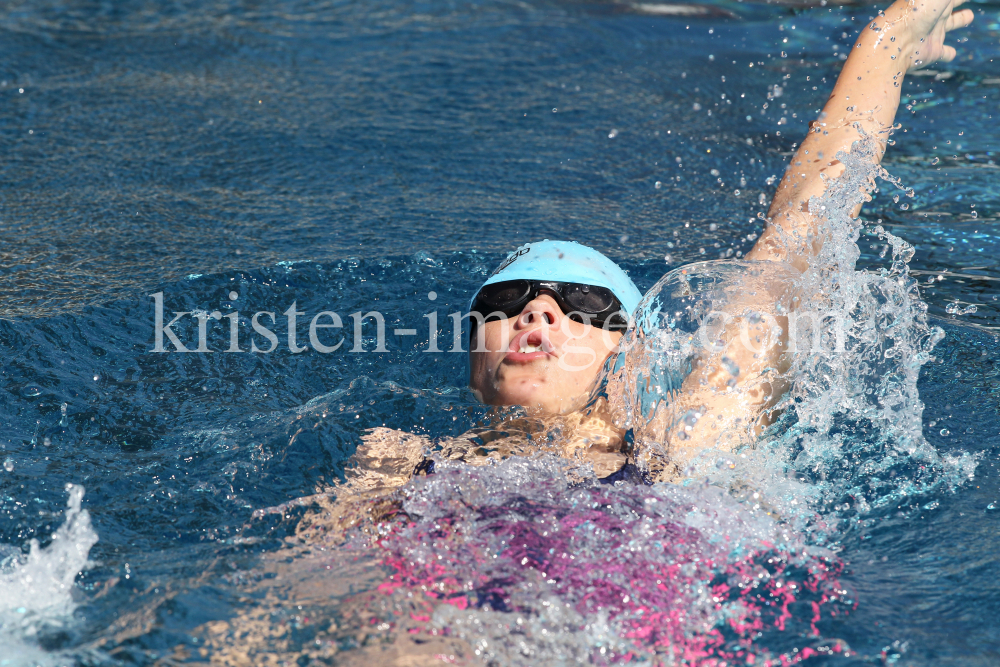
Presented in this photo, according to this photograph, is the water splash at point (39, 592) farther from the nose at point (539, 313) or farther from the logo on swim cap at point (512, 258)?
the logo on swim cap at point (512, 258)

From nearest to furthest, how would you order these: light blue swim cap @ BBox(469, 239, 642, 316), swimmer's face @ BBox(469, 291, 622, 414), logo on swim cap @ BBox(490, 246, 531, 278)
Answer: swimmer's face @ BBox(469, 291, 622, 414), light blue swim cap @ BBox(469, 239, 642, 316), logo on swim cap @ BBox(490, 246, 531, 278)

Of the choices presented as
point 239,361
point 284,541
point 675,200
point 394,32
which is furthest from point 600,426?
point 394,32

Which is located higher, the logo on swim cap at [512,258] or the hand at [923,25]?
the hand at [923,25]

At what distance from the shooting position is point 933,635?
216 cm

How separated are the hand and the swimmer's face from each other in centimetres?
145

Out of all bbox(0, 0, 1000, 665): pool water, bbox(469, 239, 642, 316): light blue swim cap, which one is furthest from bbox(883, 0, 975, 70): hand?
bbox(469, 239, 642, 316): light blue swim cap

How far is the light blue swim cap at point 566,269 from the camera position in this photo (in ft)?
10.1

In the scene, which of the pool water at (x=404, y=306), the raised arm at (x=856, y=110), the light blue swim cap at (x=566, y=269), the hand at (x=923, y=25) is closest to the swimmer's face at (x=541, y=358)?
the light blue swim cap at (x=566, y=269)

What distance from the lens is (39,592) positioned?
7.23ft

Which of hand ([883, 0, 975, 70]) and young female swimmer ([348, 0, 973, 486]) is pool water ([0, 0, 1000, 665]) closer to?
young female swimmer ([348, 0, 973, 486])

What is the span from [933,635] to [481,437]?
139cm

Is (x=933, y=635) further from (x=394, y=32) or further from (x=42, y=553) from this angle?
(x=394, y=32)

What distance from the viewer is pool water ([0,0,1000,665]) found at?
219 cm

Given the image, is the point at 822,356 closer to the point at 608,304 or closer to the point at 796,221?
the point at 796,221
